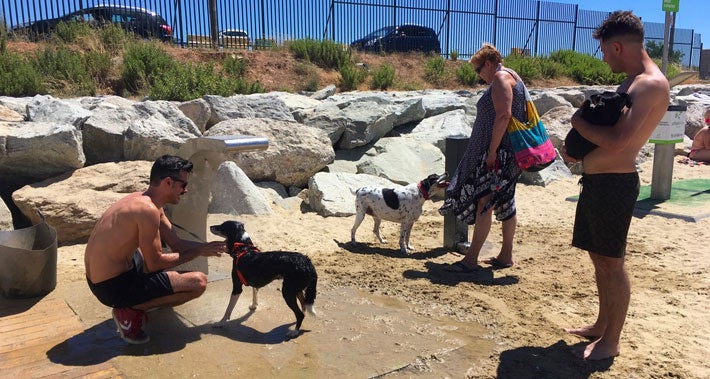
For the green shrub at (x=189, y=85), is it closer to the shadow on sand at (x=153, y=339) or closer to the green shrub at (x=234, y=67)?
the green shrub at (x=234, y=67)

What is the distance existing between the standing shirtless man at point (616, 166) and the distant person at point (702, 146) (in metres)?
9.50

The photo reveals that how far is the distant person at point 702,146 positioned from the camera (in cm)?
1120

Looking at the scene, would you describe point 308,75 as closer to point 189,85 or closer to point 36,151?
point 189,85

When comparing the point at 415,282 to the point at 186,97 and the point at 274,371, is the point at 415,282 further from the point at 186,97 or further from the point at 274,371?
the point at 186,97

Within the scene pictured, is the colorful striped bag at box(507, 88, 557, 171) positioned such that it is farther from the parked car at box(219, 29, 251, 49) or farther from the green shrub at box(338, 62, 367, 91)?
the parked car at box(219, 29, 251, 49)

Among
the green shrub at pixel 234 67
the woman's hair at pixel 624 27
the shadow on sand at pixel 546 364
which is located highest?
the woman's hair at pixel 624 27

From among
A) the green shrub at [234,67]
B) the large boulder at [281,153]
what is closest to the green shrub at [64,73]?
the green shrub at [234,67]

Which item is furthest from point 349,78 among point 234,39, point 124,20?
point 124,20

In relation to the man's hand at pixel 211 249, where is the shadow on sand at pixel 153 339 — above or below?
below

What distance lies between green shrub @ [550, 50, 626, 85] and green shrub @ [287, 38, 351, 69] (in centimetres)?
778

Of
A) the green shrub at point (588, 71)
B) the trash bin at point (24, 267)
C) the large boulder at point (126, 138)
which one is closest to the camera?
the trash bin at point (24, 267)

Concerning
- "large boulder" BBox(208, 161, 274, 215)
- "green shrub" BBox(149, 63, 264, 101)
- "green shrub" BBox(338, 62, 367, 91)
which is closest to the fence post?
"large boulder" BBox(208, 161, 274, 215)

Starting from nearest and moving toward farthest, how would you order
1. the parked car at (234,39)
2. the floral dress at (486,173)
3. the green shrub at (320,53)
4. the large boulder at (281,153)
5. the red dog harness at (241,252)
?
the red dog harness at (241,252)
the floral dress at (486,173)
the large boulder at (281,153)
the parked car at (234,39)
the green shrub at (320,53)

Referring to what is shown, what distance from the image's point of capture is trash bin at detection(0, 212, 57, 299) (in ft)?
13.5
